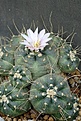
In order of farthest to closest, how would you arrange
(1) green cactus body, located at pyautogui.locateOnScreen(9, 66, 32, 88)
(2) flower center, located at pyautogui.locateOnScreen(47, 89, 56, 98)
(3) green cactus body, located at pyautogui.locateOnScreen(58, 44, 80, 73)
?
1. (3) green cactus body, located at pyautogui.locateOnScreen(58, 44, 80, 73)
2. (1) green cactus body, located at pyautogui.locateOnScreen(9, 66, 32, 88)
3. (2) flower center, located at pyautogui.locateOnScreen(47, 89, 56, 98)

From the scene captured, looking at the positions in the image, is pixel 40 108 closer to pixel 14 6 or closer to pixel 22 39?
pixel 22 39

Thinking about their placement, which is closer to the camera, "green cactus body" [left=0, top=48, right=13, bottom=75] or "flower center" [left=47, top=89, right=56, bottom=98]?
"flower center" [left=47, top=89, right=56, bottom=98]

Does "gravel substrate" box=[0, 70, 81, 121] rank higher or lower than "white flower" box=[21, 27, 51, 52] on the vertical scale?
lower

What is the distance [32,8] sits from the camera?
305 centimetres

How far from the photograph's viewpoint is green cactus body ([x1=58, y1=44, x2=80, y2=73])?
2.67m

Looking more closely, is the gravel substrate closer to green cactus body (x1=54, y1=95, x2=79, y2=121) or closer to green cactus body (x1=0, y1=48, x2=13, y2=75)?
green cactus body (x1=54, y1=95, x2=79, y2=121)

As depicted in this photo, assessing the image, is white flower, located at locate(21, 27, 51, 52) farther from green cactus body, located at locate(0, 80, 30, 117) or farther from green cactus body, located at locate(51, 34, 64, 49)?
green cactus body, located at locate(0, 80, 30, 117)

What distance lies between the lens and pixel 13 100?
8.48 ft

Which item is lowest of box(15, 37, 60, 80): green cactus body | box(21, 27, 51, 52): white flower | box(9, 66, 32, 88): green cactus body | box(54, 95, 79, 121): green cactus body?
box(54, 95, 79, 121): green cactus body

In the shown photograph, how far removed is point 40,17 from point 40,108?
0.74m

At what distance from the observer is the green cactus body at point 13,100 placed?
2.57 m

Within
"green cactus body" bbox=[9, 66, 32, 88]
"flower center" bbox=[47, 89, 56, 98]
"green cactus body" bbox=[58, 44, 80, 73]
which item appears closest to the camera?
"flower center" bbox=[47, 89, 56, 98]

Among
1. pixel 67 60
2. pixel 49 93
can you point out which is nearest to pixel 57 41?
pixel 67 60

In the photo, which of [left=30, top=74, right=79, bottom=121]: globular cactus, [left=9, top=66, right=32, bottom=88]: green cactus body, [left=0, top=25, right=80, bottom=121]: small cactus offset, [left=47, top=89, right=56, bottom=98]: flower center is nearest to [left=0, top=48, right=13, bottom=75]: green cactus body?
[left=0, top=25, right=80, bottom=121]: small cactus offset
